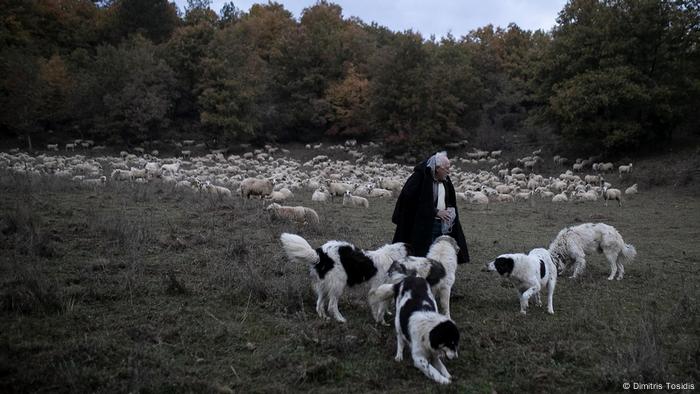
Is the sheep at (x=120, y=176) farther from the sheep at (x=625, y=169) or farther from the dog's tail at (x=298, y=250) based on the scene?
the sheep at (x=625, y=169)

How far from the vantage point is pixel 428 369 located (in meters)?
4.46

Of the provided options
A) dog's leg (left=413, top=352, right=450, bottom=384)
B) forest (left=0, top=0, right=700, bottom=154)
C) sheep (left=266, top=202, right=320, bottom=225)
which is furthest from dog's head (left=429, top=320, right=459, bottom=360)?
forest (left=0, top=0, right=700, bottom=154)

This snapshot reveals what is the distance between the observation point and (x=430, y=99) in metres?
36.9

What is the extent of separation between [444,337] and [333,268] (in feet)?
6.56

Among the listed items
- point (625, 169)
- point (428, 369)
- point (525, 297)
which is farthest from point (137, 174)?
point (625, 169)

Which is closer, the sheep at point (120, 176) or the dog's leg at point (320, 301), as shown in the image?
the dog's leg at point (320, 301)

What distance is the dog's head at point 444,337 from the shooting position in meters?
4.36

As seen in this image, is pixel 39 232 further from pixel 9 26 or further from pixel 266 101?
pixel 9 26

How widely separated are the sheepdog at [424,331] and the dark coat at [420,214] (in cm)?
163

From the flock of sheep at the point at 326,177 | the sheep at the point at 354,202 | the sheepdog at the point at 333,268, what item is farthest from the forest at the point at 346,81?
the sheepdog at the point at 333,268

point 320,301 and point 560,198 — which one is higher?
point 320,301

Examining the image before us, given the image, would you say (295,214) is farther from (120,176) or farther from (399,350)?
(120,176)

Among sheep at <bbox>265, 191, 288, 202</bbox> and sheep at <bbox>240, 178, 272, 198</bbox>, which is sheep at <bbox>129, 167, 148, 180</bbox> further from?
sheep at <bbox>265, 191, 288, 202</bbox>

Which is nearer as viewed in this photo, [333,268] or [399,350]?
[399,350]
